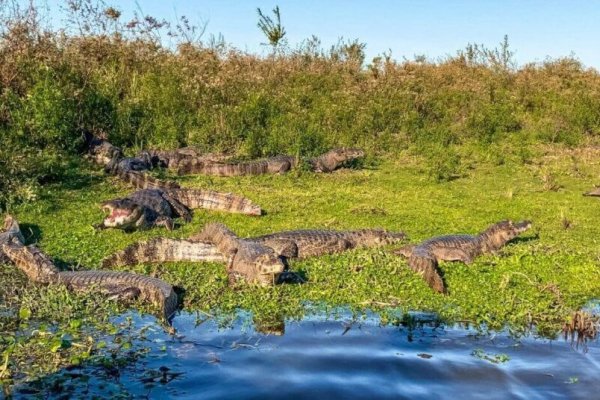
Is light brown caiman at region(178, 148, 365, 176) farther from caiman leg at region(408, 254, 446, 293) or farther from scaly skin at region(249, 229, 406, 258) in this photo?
caiman leg at region(408, 254, 446, 293)

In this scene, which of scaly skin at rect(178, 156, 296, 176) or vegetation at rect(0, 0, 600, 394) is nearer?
vegetation at rect(0, 0, 600, 394)

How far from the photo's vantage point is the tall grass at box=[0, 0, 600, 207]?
37.1 feet

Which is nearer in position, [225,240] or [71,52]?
[225,240]

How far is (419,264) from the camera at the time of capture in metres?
6.88

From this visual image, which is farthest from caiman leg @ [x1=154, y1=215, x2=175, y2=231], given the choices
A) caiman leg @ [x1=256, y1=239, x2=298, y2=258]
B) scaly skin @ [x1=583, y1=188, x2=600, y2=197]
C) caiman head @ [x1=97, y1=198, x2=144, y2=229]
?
scaly skin @ [x1=583, y1=188, x2=600, y2=197]

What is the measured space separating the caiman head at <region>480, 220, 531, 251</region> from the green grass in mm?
139

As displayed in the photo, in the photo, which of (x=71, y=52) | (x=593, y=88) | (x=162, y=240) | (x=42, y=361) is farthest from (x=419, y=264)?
(x=593, y=88)

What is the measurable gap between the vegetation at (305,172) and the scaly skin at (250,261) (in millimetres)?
154

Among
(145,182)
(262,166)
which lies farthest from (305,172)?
(145,182)

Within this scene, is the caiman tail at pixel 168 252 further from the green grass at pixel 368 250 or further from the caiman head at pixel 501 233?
the caiman head at pixel 501 233

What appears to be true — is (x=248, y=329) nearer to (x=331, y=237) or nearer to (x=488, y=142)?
(x=331, y=237)

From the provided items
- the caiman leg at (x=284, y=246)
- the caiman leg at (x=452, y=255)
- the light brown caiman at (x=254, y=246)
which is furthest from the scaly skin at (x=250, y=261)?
the caiman leg at (x=452, y=255)

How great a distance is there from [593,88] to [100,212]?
46.9 ft

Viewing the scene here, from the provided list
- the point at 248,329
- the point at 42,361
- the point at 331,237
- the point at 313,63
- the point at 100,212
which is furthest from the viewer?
the point at 313,63
